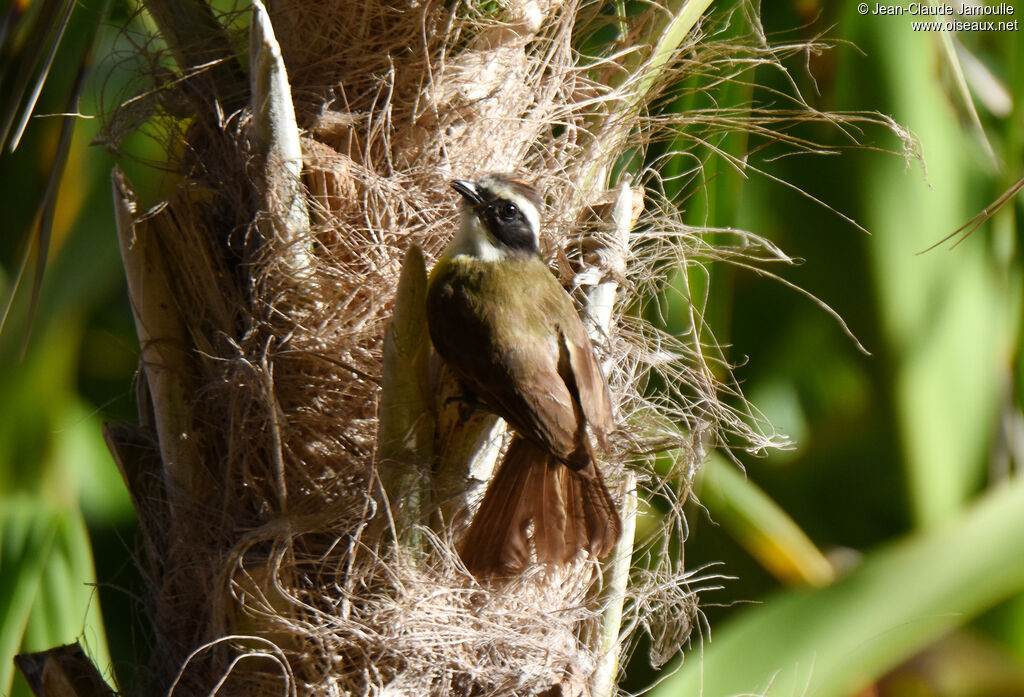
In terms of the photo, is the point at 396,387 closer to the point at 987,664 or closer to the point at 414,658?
the point at 414,658

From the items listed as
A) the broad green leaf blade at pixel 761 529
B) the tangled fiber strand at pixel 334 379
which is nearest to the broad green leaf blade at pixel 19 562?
the tangled fiber strand at pixel 334 379

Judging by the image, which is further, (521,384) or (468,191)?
(468,191)

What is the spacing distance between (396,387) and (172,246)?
56 cm

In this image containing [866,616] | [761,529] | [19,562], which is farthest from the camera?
[761,529]

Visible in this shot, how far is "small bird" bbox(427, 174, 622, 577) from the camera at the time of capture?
1.76 meters

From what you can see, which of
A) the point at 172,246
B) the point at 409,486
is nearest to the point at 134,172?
the point at 172,246

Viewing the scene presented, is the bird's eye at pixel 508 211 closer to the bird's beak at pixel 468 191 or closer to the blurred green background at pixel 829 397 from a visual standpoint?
the bird's beak at pixel 468 191

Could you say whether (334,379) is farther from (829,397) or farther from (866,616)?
(829,397)

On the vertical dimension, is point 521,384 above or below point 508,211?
below

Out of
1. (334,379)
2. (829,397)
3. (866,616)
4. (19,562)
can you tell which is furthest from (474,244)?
(829,397)

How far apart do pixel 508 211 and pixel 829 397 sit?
83.0 inches

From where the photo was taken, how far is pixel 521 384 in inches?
69.4

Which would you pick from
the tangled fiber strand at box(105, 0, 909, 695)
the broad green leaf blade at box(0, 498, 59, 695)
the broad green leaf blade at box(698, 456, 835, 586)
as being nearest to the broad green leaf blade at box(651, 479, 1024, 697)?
the broad green leaf blade at box(698, 456, 835, 586)

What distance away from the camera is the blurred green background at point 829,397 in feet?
9.66
